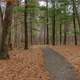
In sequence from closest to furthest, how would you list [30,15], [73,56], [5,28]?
1. [5,28]
2. [73,56]
3. [30,15]

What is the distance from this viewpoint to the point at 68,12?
36.6m

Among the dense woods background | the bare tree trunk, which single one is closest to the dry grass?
the dense woods background

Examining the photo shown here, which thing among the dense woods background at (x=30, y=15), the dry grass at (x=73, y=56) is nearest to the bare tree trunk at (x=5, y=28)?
the dense woods background at (x=30, y=15)

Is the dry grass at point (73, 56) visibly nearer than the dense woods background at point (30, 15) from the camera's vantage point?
Yes

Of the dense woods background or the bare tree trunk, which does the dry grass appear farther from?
the bare tree trunk

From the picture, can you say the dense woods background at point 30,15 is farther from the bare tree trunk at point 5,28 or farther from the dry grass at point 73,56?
the dry grass at point 73,56

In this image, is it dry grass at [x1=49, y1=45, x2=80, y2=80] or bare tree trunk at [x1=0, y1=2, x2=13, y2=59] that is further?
bare tree trunk at [x1=0, y1=2, x2=13, y2=59]

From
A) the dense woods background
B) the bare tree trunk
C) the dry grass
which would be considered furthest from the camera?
the dense woods background

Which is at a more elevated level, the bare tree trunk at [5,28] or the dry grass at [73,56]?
the bare tree trunk at [5,28]

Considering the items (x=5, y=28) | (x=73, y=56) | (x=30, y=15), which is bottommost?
(x=73, y=56)

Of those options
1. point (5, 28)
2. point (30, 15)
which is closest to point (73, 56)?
point (5, 28)

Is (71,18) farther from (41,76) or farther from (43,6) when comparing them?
(41,76)

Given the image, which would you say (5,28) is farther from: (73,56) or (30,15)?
(30,15)

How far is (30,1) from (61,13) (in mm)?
11456
